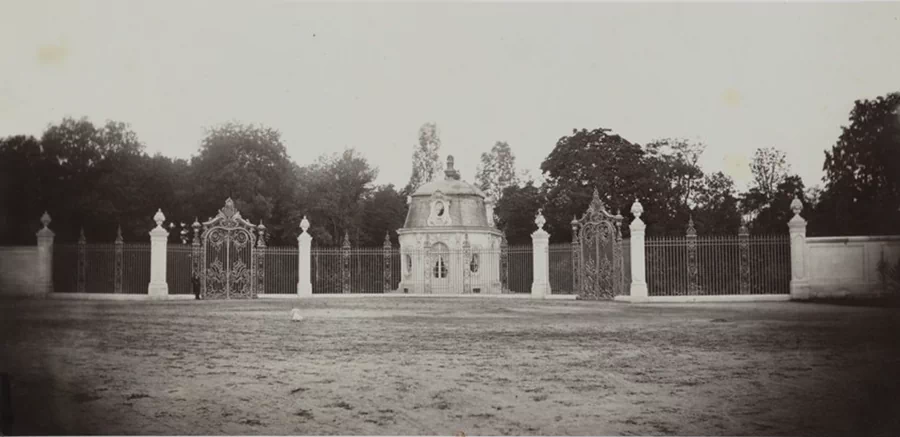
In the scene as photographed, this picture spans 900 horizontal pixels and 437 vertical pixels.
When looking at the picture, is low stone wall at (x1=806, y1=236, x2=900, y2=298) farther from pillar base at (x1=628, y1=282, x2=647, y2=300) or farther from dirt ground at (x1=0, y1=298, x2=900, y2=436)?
dirt ground at (x1=0, y1=298, x2=900, y2=436)

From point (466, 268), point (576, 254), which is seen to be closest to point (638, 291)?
point (576, 254)

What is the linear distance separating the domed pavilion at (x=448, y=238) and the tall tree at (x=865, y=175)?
15.5 m

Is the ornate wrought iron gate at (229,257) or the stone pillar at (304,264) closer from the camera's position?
the ornate wrought iron gate at (229,257)

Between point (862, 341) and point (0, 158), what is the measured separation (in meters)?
11.7

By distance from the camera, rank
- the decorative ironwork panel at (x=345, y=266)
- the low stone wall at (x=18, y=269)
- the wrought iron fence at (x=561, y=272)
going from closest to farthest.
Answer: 1. the low stone wall at (x=18, y=269)
2. the decorative ironwork panel at (x=345, y=266)
3. the wrought iron fence at (x=561, y=272)

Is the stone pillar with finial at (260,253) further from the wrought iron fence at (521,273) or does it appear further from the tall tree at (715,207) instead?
the tall tree at (715,207)

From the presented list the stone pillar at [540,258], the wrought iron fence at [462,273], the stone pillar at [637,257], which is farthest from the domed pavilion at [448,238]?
the stone pillar at [637,257]

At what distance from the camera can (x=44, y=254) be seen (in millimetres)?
10625

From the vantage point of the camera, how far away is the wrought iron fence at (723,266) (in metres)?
22.4

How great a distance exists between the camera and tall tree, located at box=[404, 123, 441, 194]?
27938 millimetres

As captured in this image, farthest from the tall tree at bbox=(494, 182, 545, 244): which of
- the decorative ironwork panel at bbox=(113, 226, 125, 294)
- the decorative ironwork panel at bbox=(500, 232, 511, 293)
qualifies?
the decorative ironwork panel at bbox=(113, 226, 125, 294)

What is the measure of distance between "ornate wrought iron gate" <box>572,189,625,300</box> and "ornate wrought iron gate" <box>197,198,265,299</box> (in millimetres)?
10942

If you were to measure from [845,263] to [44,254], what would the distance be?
19694 mm

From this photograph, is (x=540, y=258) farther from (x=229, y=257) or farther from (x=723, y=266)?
(x=229, y=257)
